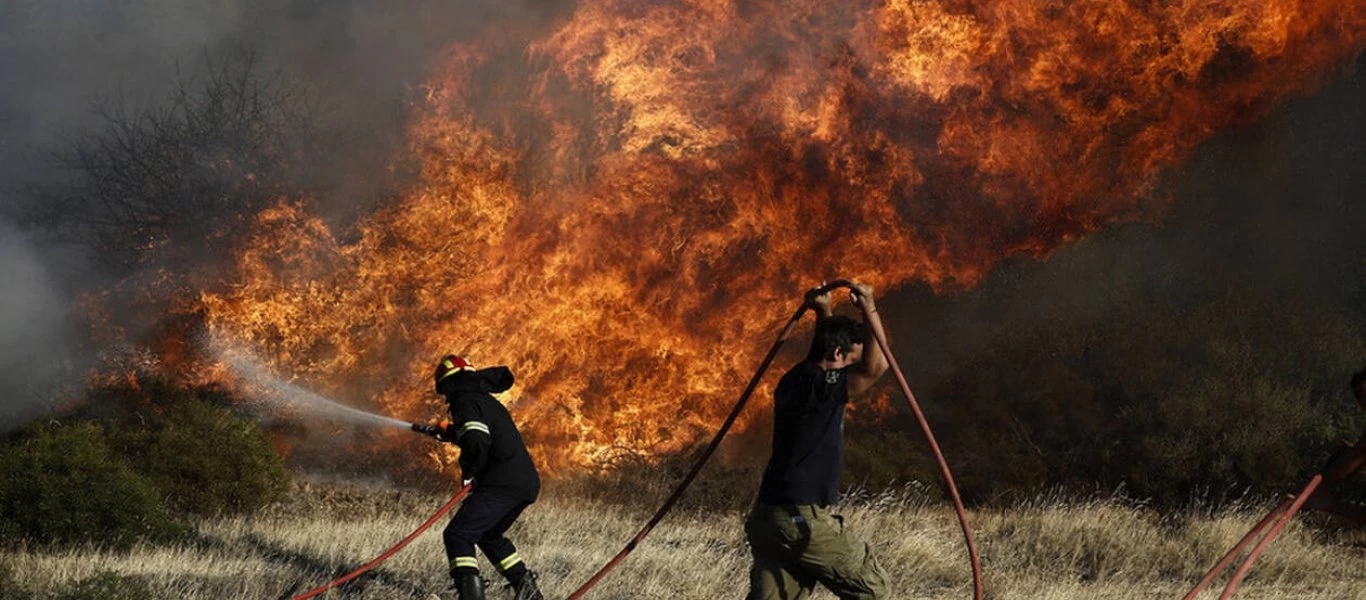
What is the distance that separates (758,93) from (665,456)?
5090 mm

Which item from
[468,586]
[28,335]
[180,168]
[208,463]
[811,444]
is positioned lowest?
[468,586]

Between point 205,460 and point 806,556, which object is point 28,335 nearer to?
point 205,460

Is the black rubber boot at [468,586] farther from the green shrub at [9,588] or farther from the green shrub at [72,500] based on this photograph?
the green shrub at [72,500]

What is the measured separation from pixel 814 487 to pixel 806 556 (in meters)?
0.33

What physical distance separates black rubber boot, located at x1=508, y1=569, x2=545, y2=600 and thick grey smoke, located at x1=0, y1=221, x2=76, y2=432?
33.3ft

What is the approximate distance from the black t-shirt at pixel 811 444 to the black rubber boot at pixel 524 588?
92.7 inches

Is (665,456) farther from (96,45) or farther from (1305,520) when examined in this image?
(96,45)

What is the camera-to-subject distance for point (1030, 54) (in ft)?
57.8

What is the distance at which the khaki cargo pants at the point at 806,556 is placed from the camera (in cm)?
604

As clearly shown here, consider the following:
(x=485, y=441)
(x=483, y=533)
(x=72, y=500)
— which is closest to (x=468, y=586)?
(x=483, y=533)

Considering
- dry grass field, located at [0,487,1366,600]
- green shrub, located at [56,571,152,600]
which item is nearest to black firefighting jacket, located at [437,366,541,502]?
dry grass field, located at [0,487,1366,600]

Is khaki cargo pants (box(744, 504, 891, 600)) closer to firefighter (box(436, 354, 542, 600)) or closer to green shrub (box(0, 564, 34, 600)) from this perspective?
firefighter (box(436, 354, 542, 600))

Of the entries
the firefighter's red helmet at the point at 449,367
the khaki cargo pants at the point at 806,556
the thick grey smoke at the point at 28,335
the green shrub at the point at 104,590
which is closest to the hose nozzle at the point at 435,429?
the firefighter's red helmet at the point at 449,367

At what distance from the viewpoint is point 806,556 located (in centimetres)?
605
